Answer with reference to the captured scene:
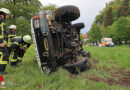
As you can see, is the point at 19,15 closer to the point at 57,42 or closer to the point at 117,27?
the point at 57,42

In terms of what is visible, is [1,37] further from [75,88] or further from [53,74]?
[75,88]

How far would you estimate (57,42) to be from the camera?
3.35 metres

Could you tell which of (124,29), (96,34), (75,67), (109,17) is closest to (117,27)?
(124,29)

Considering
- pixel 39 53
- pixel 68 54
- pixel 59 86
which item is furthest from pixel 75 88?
pixel 39 53

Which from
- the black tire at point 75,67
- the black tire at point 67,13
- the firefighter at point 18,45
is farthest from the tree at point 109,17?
the black tire at point 75,67

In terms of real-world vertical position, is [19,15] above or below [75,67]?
above

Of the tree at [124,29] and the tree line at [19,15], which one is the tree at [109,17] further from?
the tree line at [19,15]

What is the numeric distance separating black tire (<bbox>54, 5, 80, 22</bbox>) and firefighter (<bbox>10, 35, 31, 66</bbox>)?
4.09ft

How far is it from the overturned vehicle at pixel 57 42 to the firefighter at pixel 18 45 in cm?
86

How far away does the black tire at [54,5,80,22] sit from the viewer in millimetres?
3011

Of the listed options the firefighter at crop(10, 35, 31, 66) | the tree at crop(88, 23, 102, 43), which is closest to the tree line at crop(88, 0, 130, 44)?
the tree at crop(88, 23, 102, 43)

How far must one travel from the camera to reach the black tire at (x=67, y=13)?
Answer: 9.88 feet

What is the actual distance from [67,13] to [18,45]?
6.53ft

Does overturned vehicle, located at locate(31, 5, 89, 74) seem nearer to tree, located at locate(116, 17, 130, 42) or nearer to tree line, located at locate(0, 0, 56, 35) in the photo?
tree line, located at locate(0, 0, 56, 35)
